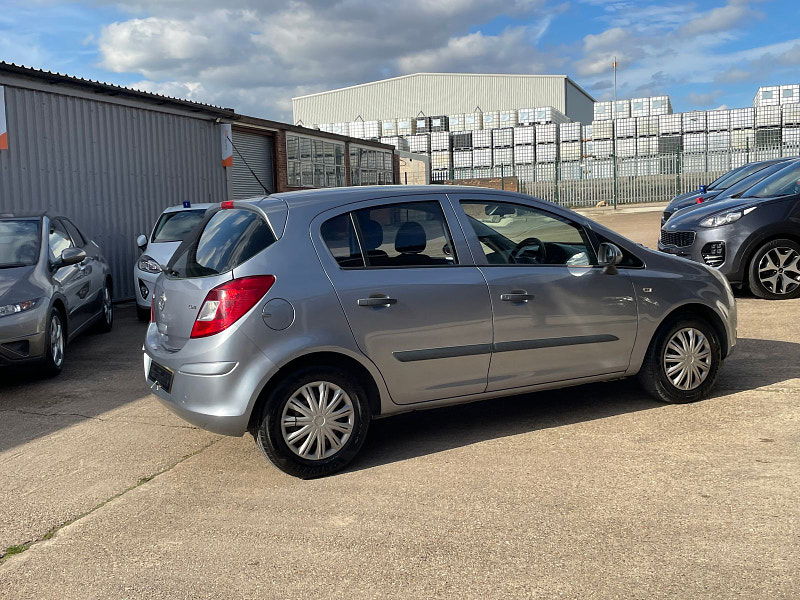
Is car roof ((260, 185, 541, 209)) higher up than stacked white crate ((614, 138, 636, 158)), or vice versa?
stacked white crate ((614, 138, 636, 158))

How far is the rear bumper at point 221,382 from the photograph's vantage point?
4.31 meters

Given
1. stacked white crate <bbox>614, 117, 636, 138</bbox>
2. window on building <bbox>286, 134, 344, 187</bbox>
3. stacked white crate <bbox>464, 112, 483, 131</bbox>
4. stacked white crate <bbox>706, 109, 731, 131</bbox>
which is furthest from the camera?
stacked white crate <bbox>464, 112, 483, 131</bbox>

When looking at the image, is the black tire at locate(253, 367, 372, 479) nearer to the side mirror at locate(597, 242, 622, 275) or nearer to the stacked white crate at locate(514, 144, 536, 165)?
the side mirror at locate(597, 242, 622, 275)

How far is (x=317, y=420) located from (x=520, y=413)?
68.9 inches

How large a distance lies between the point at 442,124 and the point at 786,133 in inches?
708

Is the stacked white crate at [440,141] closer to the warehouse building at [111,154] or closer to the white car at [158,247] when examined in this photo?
the warehouse building at [111,154]

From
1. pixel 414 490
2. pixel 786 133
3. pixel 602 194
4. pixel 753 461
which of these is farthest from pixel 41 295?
pixel 786 133

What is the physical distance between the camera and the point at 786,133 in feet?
116

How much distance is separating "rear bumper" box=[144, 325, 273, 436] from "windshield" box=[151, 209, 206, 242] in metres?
7.21

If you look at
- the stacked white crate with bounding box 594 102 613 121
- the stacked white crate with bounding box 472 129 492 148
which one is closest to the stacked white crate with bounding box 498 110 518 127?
the stacked white crate with bounding box 472 129 492 148

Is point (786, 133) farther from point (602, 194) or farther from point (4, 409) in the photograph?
point (4, 409)

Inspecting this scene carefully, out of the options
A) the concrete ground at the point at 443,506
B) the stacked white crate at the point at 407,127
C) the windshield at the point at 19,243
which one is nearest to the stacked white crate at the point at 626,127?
the stacked white crate at the point at 407,127

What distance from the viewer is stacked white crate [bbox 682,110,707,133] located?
3716cm

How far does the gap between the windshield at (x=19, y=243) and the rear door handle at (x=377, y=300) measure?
466cm
